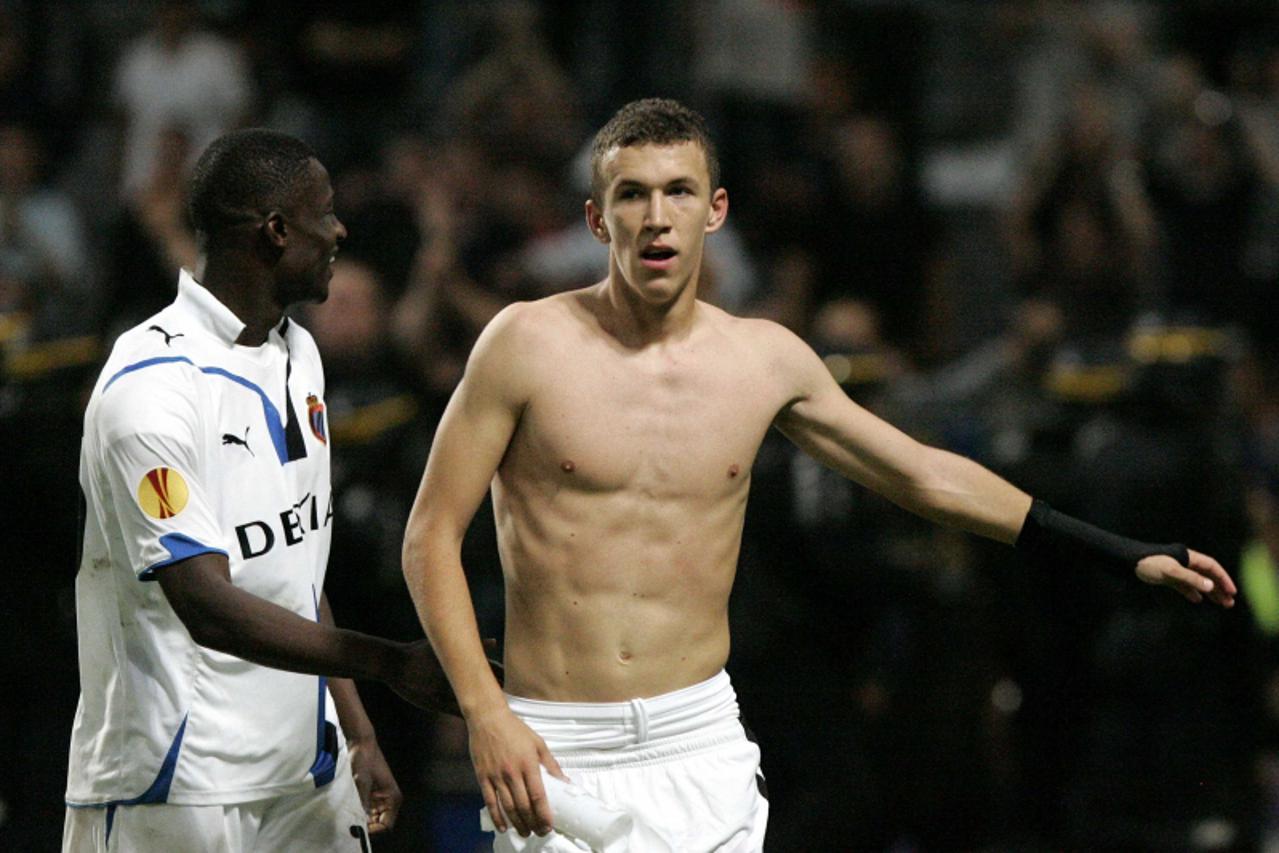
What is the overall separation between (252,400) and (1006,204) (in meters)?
5.80

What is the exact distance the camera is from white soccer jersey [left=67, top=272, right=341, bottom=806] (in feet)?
11.7

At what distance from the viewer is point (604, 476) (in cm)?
376

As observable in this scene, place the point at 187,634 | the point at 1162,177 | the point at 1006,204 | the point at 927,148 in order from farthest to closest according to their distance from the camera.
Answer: the point at 927,148 < the point at 1006,204 < the point at 1162,177 < the point at 187,634

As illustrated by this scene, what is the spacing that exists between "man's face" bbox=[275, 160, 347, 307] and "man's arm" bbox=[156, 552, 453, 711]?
59 cm

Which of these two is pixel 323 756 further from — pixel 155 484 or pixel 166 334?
pixel 166 334

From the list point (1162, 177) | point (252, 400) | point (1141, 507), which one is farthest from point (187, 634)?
point (1162, 177)

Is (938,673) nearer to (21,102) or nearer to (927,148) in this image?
(927,148)

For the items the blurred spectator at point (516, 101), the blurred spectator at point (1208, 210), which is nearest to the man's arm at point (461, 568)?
the blurred spectator at point (1208, 210)

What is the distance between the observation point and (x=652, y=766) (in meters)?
3.73

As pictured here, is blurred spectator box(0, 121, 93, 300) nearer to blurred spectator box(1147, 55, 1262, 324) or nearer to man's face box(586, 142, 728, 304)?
blurred spectator box(1147, 55, 1262, 324)

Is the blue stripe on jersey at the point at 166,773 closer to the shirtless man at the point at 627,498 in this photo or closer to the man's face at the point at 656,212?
the shirtless man at the point at 627,498

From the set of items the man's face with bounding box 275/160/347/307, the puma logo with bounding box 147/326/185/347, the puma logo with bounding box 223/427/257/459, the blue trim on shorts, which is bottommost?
the blue trim on shorts

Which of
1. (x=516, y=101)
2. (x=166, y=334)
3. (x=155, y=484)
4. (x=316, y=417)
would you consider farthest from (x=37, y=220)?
(x=155, y=484)

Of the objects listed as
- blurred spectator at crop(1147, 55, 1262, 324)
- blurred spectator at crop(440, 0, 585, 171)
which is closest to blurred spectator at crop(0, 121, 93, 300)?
blurred spectator at crop(440, 0, 585, 171)
